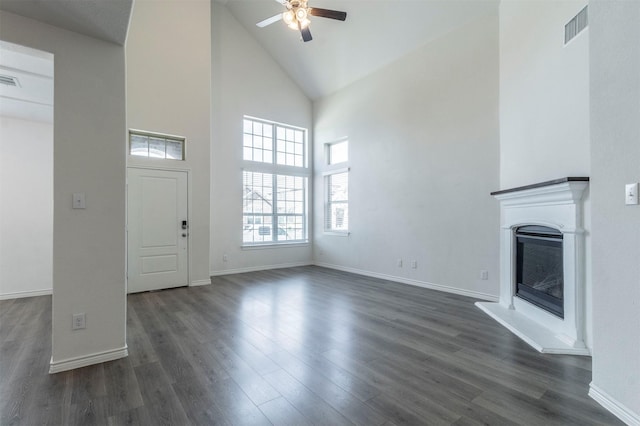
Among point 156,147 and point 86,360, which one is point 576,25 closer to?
point 86,360

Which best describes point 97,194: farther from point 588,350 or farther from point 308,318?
point 588,350

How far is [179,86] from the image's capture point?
16.2 ft

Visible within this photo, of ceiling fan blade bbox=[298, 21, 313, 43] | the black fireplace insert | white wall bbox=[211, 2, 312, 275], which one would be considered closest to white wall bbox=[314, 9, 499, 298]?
the black fireplace insert

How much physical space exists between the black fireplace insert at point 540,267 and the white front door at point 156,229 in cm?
473

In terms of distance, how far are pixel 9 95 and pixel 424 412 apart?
5.09 metres

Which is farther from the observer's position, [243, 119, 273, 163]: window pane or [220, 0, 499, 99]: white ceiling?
[243, 119, 273, 163]: window pane

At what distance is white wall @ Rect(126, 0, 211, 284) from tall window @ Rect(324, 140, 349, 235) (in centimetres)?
273

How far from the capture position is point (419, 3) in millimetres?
4410

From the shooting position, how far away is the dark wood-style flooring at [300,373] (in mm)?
1744

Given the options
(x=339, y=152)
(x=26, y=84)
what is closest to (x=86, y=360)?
(x=26, y=84)

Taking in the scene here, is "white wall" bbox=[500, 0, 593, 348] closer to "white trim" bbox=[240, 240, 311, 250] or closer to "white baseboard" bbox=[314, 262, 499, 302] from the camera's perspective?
"white baseboard" bbox=[314, 262, 499, 302]

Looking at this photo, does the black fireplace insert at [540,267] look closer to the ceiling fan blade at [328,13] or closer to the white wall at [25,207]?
the ceiling fan blade at [328,13]

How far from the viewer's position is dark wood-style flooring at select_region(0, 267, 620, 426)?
1.74 metres

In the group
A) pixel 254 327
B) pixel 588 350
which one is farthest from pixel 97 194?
pixel 588 350
